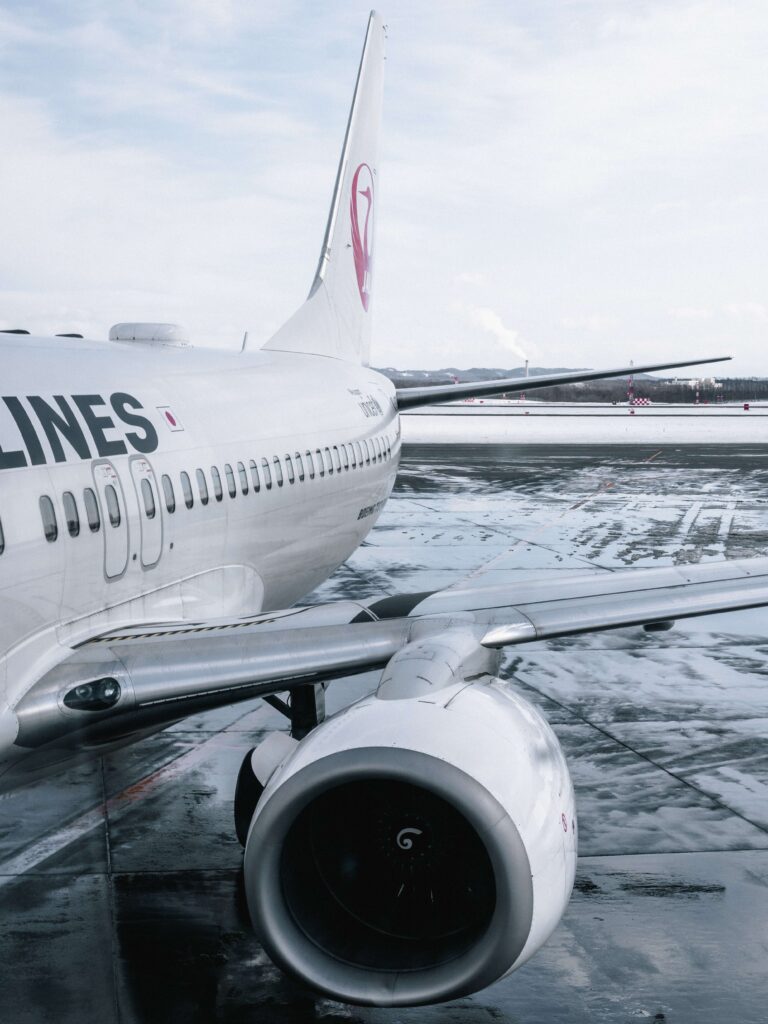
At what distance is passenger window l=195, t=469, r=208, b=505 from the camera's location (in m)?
9.63

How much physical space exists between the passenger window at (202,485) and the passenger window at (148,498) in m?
0.91

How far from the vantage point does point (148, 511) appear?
8602mm

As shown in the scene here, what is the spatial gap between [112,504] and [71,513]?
1.95ft

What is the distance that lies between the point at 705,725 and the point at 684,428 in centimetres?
5040

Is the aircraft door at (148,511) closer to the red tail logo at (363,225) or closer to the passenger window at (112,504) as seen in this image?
the passenger window at (112,504)

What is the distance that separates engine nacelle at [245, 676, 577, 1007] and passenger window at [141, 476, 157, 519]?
309 cm

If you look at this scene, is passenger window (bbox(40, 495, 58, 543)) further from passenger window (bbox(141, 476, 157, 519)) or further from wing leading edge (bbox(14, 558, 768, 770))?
passenger window (bbox(141, 476, 157, 519))

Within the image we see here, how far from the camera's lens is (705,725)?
37.3 feet

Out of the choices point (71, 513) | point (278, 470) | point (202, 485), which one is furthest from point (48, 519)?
point (278, 470)

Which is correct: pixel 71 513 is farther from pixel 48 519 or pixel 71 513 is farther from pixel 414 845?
pixel 414 845

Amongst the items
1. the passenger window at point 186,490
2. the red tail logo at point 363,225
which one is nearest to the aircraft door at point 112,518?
the passenger window at point 186,490

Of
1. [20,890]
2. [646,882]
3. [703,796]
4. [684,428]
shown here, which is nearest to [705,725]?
[703,796]

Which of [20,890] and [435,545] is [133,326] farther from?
[435,545]

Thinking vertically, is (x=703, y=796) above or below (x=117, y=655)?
below
